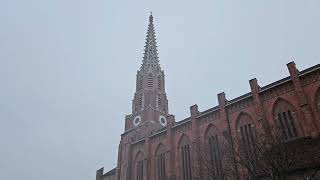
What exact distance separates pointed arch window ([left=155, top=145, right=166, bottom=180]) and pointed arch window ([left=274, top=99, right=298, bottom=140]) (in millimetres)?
15866

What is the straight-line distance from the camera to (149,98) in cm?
5225

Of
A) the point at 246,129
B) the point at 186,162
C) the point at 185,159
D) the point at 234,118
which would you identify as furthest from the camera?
the point at 185,159

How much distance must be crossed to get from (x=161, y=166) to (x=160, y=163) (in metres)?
0.46

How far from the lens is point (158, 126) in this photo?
4959cm

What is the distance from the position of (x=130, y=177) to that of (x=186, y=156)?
9.86 m

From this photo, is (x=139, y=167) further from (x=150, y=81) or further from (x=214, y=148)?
(x=150, y=81)

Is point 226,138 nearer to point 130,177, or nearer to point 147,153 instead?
point 147,153

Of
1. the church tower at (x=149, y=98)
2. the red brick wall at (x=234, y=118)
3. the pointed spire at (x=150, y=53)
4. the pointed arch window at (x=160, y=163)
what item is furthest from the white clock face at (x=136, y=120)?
the pointed spire at (x=150, y=53)

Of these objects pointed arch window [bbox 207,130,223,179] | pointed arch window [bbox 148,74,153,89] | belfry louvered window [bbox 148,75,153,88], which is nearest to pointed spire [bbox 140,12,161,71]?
pointed arch window [bbox 148,74,153,89]

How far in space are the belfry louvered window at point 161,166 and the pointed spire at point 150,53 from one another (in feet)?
67.2

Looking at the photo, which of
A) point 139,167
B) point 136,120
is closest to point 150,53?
point 136,120

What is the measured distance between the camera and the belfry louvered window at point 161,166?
39.5 meters

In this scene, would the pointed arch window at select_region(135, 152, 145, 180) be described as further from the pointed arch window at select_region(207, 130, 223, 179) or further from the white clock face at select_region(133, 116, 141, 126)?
the pointed arch window at select_region(207, 130, 223, 179)

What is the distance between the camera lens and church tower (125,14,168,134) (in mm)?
49406
